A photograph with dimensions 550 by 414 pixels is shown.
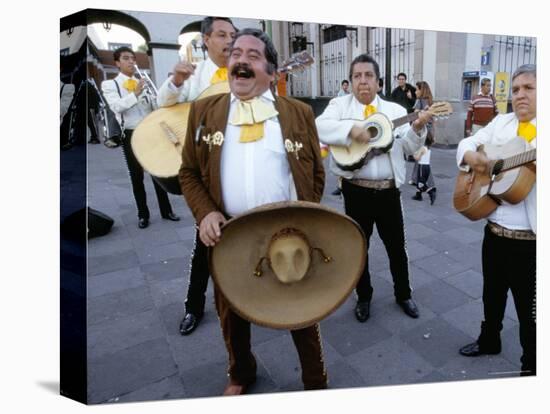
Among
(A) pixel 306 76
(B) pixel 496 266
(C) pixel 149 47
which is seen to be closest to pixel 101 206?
(C) pixel 149 47

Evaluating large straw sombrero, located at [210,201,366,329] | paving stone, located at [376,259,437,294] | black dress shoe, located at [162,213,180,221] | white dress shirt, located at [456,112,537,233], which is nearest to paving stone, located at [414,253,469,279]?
paving stone, located at [376,259,437,294]

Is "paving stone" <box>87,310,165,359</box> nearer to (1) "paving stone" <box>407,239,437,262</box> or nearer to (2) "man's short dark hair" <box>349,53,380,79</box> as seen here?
(1) "paving stone" <box>407,239,437,262</box>

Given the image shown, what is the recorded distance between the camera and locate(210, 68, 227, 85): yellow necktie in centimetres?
219

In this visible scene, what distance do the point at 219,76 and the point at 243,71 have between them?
36 cm

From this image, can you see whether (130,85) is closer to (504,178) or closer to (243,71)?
(243,71)

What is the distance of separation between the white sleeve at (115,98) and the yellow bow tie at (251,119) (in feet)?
2.05

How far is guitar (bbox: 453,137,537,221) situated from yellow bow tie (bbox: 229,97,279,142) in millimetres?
1295

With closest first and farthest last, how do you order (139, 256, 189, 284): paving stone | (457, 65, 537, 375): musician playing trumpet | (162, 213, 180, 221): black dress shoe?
(457, 65, 537, 375): musician playing trumpet
(162, 213, 180, 221): black dress shoe
(139, 256, 189, 284): paving stone

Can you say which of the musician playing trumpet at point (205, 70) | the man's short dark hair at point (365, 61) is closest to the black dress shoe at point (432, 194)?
the man's short dark hair at point (365, 61)

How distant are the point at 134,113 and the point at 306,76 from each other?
1.00 metres

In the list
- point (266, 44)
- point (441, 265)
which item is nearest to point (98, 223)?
point (266, 44)

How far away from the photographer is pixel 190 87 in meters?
2.20

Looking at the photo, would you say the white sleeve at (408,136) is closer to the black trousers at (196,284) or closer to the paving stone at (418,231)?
the paving stone at (418,231)

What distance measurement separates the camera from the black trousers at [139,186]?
2.20 metres
